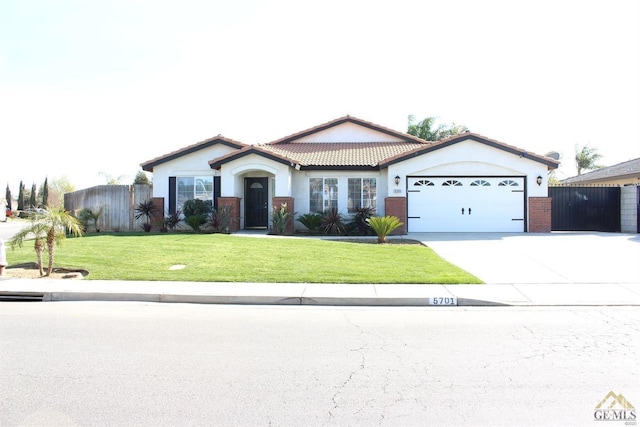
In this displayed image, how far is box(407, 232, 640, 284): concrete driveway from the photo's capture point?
10773 mm

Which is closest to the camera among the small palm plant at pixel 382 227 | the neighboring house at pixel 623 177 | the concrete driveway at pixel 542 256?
the concrete driveway at pixel 542 256

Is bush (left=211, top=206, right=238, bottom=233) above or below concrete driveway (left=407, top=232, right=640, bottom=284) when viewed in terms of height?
above

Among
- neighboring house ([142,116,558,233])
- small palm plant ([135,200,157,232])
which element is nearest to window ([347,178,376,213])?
neighboring house ([142,116,558,233])

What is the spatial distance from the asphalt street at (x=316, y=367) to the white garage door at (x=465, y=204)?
12.8 metres

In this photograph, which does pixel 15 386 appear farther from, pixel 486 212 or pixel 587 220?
pixel 587 220

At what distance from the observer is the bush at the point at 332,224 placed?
19.8m

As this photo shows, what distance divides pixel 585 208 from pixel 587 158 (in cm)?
2747

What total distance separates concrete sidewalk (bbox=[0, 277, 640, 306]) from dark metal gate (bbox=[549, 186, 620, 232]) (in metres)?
12.1

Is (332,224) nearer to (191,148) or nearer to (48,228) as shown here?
(191,148)

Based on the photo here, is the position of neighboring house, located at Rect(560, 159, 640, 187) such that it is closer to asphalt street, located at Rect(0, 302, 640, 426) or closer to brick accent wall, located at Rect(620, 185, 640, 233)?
brick accent wall, located at Rect(620, 185, 640, 233)

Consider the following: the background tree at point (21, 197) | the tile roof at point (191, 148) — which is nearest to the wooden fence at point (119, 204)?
the tile roof at point (191, 148)

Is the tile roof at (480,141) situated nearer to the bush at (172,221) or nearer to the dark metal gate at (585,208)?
the dark metal gate at (585,208)

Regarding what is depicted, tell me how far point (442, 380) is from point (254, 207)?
60.4ft

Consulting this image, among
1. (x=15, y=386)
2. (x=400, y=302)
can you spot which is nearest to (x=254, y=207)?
(x=400, y=302)
